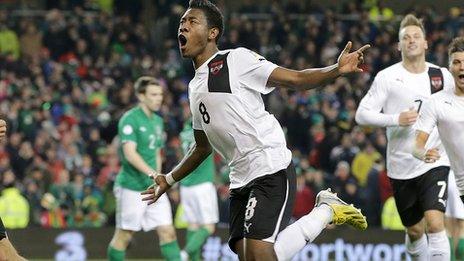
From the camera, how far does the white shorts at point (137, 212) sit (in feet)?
39.5

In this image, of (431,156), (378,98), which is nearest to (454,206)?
(378,98)

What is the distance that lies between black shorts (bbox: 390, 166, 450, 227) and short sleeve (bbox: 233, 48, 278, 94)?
288cm

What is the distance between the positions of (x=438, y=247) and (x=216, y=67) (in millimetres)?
2982

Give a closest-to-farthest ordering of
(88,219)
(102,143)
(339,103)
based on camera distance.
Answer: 1. (88,219)
2. (102,143)
3. (339,103)

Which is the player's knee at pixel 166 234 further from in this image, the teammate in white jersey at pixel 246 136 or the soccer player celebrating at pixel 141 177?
the teammate in white jersey at pixel 246 136

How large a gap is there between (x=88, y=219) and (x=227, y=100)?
904 centimetres

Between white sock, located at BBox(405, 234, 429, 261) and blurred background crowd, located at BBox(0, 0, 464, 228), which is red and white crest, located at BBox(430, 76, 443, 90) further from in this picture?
blurred background crowd, located at BBox(0, 0, 464, 228)

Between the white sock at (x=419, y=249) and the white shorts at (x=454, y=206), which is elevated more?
the white shorts at (x=454, y=206)

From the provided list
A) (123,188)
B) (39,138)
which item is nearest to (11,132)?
(39,138)

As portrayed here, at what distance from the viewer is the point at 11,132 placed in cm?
1925

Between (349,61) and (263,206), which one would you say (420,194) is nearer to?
(263,206)

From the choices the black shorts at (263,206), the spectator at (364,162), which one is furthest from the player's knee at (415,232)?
the spectator at (364,162)

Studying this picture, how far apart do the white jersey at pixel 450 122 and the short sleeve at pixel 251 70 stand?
6.82 feet

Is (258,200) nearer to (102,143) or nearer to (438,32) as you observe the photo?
(102,143)
